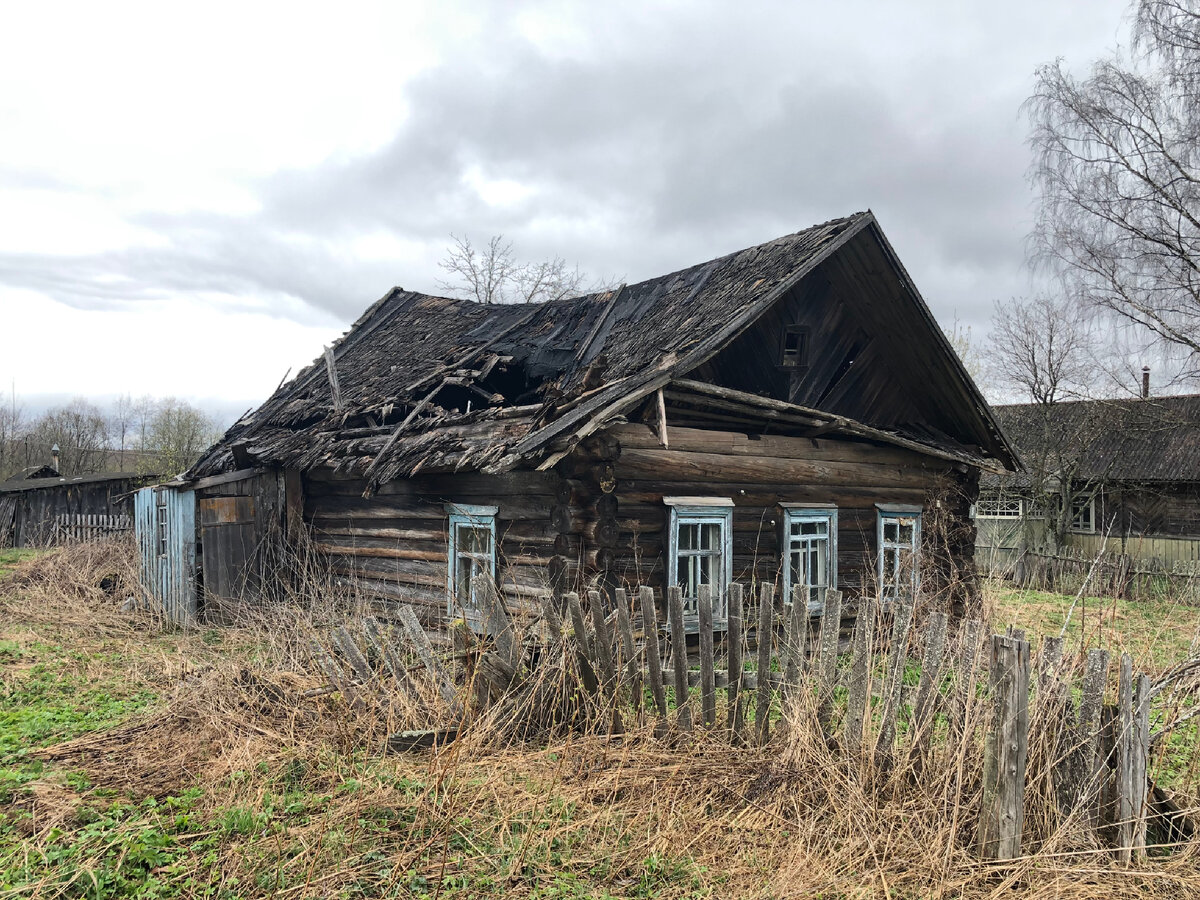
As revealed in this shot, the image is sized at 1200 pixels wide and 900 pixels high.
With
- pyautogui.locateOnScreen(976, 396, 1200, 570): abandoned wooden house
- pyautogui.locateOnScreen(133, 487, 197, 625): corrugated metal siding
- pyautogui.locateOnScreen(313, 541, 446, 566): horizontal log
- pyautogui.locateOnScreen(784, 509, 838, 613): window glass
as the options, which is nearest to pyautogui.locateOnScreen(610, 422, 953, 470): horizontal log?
pyautogui.locateOnScreen(784, 509, 838, 613): window glass

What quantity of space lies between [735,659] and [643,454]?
3749 mm

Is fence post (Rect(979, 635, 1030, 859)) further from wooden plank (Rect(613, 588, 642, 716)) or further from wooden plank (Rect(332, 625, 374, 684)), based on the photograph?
wooden plank (Rect(332, 625, 374, 684))

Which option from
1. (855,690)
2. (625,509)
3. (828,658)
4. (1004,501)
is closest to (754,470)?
(625,509)

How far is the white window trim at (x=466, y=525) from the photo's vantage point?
9130 mm

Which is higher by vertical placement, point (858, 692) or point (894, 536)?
point (894, 536)

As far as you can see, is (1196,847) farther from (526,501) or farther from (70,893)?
(526,501)

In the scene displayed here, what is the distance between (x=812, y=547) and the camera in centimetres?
1003

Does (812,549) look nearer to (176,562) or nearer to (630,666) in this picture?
(630,666)

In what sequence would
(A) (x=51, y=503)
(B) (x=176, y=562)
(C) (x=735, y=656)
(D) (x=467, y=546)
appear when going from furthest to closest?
(A) (x=51, y=503) → (B) (x=176, y=562) → (D) (x=467, y=546) → (C) (x=735, y=656)

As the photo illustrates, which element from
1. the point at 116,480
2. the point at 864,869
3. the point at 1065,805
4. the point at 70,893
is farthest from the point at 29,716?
the point at 116,480

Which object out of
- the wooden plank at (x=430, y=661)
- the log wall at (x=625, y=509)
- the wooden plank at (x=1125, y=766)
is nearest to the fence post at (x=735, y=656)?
the wooden plank at (x=430, y=661)

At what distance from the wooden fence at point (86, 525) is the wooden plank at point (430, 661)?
1733 cm

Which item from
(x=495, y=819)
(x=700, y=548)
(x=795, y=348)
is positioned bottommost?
(x=495, y=819)

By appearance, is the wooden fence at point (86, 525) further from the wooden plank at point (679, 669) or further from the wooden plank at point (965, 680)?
the wooden plank at point (965, 680)
